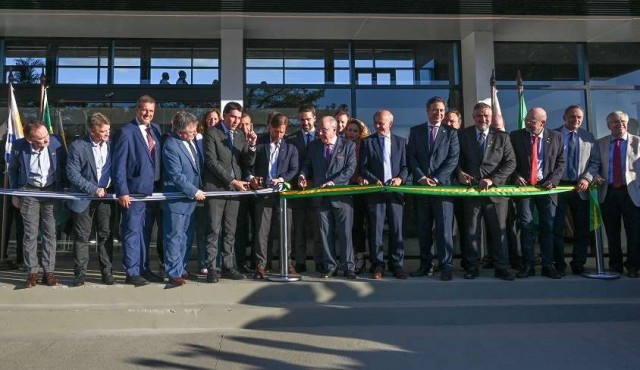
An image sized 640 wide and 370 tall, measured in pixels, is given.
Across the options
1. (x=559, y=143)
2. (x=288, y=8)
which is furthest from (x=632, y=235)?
(x=288, y=8)

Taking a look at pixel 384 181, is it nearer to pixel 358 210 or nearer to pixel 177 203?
pixel 358 210

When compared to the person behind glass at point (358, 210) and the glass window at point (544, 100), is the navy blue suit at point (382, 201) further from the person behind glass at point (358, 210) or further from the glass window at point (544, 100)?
the glass window at point (544, 100)

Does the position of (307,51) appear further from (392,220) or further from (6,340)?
(6,340)

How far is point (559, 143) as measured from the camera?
6.18 metres

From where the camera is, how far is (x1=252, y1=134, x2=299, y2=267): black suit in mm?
6129

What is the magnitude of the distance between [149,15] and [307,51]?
8.95ft

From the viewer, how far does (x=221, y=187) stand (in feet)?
19.8

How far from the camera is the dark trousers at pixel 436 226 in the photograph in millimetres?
5965

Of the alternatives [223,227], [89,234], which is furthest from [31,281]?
[223,227]

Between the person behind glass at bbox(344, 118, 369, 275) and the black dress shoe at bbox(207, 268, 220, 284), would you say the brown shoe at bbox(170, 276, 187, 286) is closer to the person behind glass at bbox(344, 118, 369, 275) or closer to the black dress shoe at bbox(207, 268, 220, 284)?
the black dress shoe at bbox(207, 268, 220, 284)

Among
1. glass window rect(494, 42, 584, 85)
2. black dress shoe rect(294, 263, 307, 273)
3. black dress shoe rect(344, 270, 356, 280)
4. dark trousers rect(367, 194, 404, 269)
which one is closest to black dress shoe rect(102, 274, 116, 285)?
black dress shoe rect(294, 263, 307, 273)

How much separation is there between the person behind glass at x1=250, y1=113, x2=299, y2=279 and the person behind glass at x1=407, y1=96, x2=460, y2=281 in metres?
1.45

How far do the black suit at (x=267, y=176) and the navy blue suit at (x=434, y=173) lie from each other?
4.68ft

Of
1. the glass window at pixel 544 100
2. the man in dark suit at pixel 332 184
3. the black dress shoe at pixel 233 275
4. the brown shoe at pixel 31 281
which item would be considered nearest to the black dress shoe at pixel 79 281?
the brown shoe at pixel 31 281
